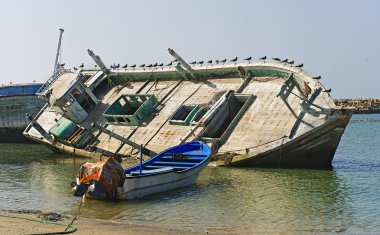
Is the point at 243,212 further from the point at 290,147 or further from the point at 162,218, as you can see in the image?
the point at 290,147

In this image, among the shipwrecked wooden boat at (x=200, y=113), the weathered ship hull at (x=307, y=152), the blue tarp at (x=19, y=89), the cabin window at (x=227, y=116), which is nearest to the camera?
the weathered ship hull at (x=307, y=152)

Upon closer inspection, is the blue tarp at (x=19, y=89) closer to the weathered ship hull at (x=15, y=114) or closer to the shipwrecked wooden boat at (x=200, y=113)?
the weathered ship hull at (x=15, y=114)

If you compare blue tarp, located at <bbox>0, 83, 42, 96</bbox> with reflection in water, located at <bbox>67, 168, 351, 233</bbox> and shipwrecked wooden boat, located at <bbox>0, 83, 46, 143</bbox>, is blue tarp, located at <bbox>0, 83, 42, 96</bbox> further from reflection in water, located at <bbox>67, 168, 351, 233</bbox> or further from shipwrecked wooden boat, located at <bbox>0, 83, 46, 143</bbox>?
reflection in water, located at <bbox>67, 168, 351, 233</bbox>

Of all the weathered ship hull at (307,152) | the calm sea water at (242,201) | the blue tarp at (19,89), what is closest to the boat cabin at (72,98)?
the calm sea water at (242,201)

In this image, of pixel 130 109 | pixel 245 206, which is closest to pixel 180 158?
pixel 245 206

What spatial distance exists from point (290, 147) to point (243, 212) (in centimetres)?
874

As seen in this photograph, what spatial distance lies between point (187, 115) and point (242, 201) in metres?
13.8

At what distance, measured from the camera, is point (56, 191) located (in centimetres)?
2091

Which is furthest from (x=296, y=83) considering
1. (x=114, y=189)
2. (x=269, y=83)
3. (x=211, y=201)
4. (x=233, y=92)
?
(x=114, y=189)

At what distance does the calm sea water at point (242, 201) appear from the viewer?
15.3 meters

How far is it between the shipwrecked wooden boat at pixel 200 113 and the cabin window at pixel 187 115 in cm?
6

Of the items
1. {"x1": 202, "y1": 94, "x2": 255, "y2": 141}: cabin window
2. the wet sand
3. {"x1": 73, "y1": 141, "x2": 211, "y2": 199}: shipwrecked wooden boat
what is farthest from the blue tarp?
the wet sand

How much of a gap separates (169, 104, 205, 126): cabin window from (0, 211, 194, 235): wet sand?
15.2 meters

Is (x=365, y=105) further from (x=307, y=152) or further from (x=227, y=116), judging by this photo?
(x=307, y=152)
